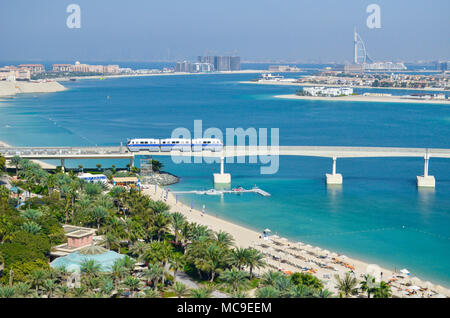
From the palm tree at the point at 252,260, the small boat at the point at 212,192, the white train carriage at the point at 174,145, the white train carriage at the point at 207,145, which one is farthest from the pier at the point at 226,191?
the palm tree at the point at 252,260

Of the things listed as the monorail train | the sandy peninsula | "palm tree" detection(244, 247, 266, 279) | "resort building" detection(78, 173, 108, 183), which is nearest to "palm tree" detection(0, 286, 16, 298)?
"palm tree" detection(244, 247, 266, 279)

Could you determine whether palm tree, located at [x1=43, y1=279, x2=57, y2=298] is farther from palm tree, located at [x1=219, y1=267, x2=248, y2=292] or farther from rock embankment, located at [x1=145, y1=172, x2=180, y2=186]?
rock embankment, located at [x1=145, y1=172, x2=180, y2=186]

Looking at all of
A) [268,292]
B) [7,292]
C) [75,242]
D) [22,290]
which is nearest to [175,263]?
[75,242]

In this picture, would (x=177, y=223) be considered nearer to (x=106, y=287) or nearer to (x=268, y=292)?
(x=106, y=287)

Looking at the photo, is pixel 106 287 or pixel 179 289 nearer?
pixel 106 287

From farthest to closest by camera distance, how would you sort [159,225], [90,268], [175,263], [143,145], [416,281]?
[143,145] < [159,225] < [416,281] < [175,263] < [90,268]
